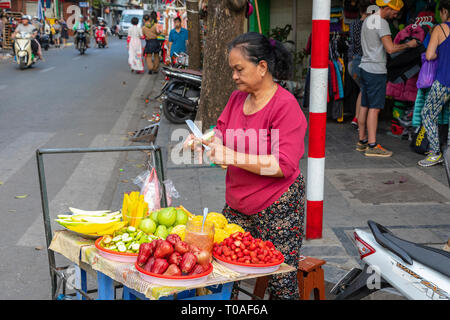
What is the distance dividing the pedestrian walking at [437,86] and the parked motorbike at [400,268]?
402 centimetres

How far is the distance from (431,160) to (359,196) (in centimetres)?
160

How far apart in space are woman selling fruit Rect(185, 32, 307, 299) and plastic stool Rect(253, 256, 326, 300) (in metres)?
0.25

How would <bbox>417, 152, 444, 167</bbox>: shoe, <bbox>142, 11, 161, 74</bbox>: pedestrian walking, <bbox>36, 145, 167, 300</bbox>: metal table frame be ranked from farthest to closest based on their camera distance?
<bbox>142, 11, 161, 74</bbox>: pedestrian walking
<bbox>417, 152, 444, 167</bbox>: shoe
<bbox>36, 145, 167, 300</bbox>: metal table frame

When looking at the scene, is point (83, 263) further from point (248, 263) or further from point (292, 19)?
point (292, 19)

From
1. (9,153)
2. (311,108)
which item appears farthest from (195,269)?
(9,153)

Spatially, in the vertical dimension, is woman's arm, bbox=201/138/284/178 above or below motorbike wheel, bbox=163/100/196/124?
above

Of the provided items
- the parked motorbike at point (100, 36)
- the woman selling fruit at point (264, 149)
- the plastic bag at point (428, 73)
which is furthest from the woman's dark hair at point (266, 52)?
the parked motorbike at point (100, 36)

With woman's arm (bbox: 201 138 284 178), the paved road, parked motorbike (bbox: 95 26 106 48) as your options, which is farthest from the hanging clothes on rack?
parked motorbike (bbox: 95 26 106 48)

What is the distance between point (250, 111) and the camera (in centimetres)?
283

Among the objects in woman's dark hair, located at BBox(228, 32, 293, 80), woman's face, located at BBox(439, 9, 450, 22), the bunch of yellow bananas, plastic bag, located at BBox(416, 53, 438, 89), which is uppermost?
woman's face, located at BBox(439, 9, 450, 22)

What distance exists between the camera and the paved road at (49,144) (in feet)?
15.1

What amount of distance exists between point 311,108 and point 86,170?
13.5ft

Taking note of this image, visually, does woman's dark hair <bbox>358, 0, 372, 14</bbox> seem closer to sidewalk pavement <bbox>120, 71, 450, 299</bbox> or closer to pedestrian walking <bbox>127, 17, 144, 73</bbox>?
sidewalk pavement <bbox>120, 71, 450, 299</bbox>

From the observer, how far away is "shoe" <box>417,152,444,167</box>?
678 centimetres
